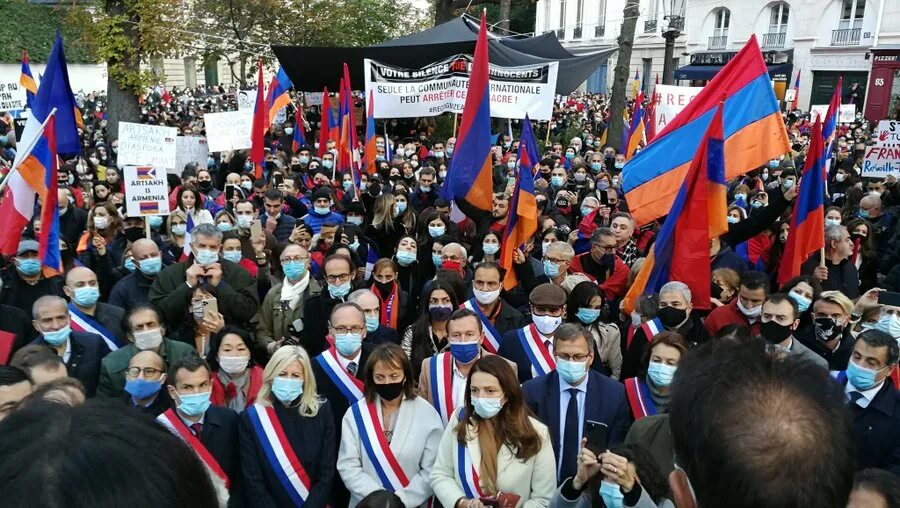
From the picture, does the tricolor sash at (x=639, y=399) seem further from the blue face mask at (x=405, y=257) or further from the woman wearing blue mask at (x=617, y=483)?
the blue face mask at (x=405, y=257)

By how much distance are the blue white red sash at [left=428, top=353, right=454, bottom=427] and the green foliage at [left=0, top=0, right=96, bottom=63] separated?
3351cm

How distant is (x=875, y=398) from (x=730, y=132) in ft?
9.97

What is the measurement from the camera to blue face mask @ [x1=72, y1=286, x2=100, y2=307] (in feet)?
17.0

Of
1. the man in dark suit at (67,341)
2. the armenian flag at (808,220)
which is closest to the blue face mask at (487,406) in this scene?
the man in dark suit at (67,341)

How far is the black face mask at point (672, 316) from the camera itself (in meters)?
4.89

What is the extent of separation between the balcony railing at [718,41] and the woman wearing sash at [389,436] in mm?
39703

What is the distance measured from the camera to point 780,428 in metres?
1.20

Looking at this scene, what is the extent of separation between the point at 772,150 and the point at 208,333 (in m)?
4.75

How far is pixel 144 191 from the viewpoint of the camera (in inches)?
306

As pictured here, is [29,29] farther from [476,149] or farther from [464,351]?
[464,351]

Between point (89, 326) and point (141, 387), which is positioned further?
point (89, 326)

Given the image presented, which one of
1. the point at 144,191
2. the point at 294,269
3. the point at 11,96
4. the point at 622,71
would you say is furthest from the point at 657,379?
the point at 622,71

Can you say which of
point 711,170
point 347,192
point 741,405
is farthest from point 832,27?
point 741,405

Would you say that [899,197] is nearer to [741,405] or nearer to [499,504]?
[499,504]
